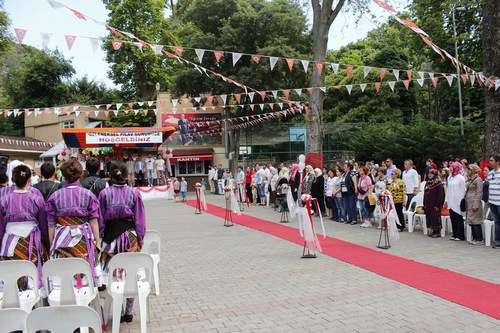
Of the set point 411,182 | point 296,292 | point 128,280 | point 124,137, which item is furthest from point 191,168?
point 128,280

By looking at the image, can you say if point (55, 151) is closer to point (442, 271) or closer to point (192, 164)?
point (192, 164)

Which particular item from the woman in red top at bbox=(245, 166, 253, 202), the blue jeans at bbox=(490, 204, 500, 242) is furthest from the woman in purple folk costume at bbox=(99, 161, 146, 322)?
the woman in red top at bbox=(245, 166, 253, 202)

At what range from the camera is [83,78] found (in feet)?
157

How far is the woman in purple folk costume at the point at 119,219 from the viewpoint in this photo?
4984mm

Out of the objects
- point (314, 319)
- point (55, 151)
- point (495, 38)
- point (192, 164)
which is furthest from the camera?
point (192, 164)

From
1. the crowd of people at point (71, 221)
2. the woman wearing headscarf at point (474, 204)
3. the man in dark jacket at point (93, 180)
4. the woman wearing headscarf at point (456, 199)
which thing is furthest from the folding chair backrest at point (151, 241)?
the woman wearing headscarf at point (456, 199)

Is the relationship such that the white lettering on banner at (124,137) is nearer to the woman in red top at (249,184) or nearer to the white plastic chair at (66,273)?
the woman in red top at (249,184)

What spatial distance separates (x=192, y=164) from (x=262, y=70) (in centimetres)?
1057

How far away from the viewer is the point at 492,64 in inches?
512

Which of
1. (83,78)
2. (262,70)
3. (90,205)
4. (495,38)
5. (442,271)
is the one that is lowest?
(442,271)

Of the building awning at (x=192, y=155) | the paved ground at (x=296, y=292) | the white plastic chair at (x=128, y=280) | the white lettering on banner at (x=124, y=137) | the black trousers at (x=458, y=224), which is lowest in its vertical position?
the paved ground at (x=296, y=292)

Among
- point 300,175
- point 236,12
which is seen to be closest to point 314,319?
point 300,175

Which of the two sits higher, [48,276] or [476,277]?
[48,276]

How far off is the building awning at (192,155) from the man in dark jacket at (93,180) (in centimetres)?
2810
